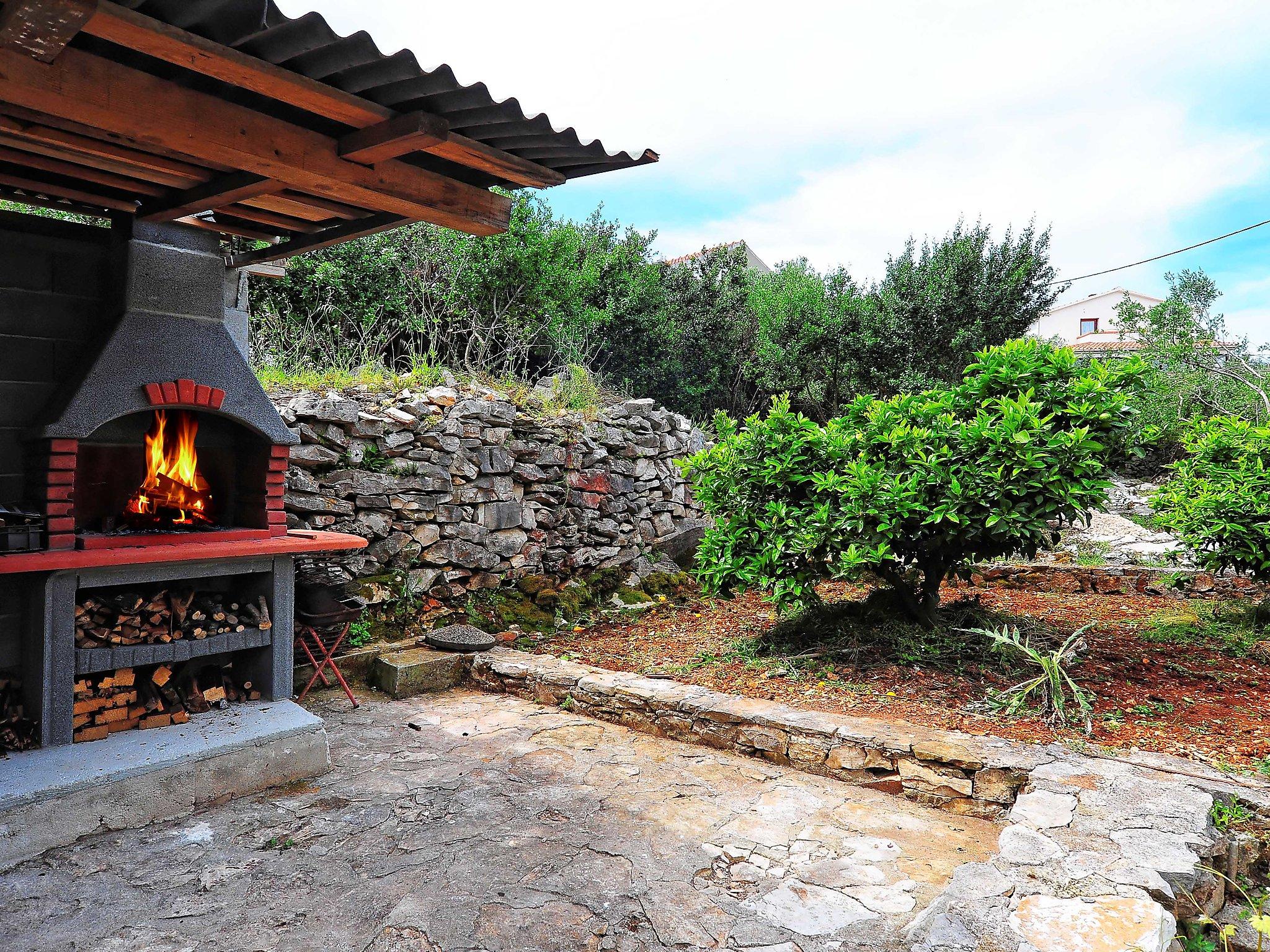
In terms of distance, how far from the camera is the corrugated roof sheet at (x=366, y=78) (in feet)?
6.04

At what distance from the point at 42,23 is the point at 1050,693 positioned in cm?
464

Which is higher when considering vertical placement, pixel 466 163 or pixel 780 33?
pixel 780 33

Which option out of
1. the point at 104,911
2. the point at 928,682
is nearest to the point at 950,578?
the point at 928,682

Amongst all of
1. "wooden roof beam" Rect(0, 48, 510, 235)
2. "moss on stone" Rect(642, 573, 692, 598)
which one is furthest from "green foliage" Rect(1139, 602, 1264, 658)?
"wooden roof beam" Rect(0, 48, 510, 235)

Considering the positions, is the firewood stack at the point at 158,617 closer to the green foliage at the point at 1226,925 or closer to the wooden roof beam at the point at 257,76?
the wooden roof beam at the point at 257,76

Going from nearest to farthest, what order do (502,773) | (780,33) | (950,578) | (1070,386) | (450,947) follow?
(450,947) < (502,773) < (1070,386) < (950,578) < (780,33)

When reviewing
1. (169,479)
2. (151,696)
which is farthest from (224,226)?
(151,696)

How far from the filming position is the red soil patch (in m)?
3.55

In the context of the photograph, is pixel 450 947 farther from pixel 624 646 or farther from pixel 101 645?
pixel 624 646

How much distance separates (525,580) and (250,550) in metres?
2.98

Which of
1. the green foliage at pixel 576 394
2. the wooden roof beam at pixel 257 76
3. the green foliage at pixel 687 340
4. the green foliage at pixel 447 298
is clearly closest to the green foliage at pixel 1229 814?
the wooden roof beam at pixel 257 76

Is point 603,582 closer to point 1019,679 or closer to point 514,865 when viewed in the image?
point 1019,679

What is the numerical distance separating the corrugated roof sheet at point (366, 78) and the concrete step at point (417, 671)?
3.46 metres

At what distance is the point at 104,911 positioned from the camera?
2422 millimetres
